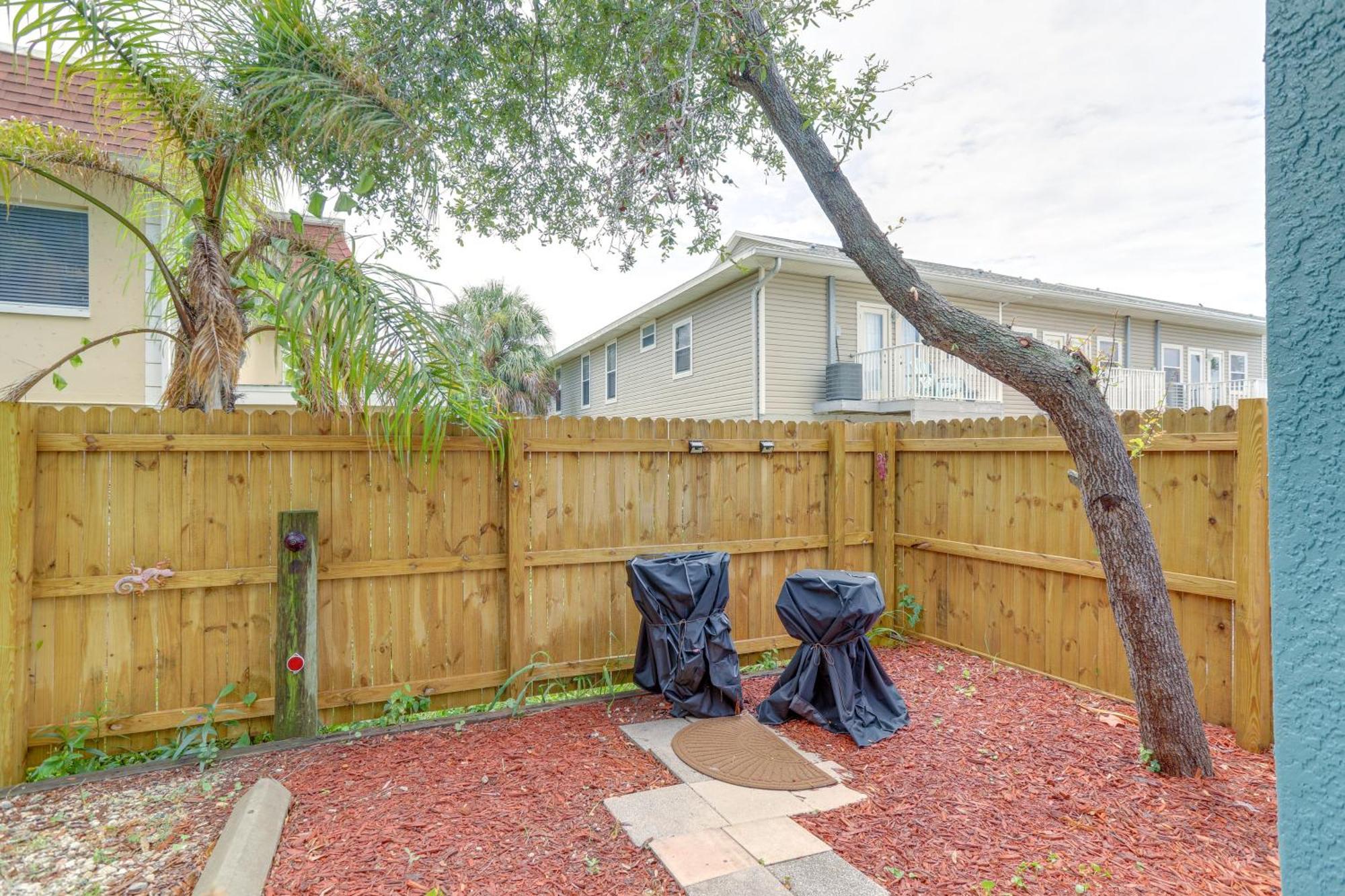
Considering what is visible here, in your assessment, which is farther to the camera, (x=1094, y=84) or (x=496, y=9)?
(x=1094, y=84)

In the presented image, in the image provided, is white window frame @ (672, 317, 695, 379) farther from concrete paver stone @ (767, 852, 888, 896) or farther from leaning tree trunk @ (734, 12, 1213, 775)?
concrete paver stone @ (767, 852, 888, 896)

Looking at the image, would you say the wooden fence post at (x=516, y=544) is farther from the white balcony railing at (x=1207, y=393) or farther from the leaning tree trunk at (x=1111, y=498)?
the white balcony railing at (x=1207, y=393)

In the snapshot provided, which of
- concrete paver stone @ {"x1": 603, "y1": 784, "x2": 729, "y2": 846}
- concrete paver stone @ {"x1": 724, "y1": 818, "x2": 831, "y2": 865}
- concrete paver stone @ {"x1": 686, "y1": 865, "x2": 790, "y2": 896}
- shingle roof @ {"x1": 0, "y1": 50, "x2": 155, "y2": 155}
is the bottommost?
concrete paver stone @ {"x1": 603, "y1": 784, "x2": 729, "y2": 846}

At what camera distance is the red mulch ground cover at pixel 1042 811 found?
2352mm

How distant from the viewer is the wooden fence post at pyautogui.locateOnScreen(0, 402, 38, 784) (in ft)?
10.0

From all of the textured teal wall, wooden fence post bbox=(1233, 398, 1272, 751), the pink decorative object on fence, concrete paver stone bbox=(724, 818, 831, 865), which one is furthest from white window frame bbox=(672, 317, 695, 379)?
the textured teal wall

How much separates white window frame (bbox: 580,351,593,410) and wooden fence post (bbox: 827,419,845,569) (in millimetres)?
12764

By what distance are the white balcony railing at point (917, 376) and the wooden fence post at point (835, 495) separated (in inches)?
225

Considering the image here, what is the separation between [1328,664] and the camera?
2.46ft

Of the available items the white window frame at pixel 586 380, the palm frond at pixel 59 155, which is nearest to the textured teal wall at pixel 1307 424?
the palm frond at pixel 59 155

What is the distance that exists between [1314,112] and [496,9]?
4.43 metres

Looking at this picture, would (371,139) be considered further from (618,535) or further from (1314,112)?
(1314,112)

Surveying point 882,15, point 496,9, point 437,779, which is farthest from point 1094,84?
point 437,779

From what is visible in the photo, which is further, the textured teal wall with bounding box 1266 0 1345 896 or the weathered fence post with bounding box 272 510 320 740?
the weathered fence post with bounding box 272 510 320 740
